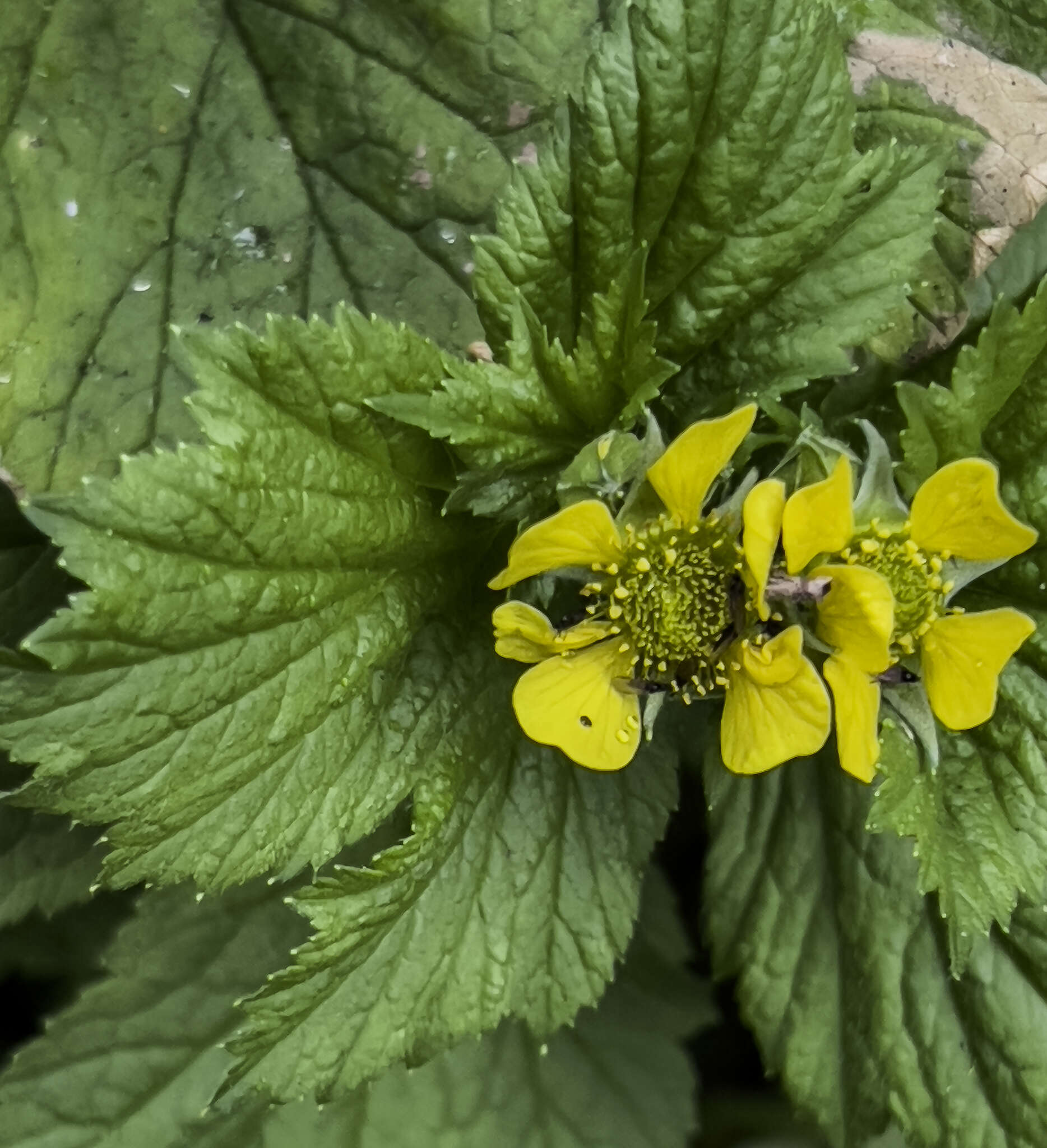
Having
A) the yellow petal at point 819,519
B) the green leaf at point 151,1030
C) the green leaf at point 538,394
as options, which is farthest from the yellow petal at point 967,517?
the green leaf at point 151,1030

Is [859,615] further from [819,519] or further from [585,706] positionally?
[585,706]

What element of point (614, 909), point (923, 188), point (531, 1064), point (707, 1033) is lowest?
point (707, 1033)

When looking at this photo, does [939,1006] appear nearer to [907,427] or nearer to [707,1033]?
[907,427]

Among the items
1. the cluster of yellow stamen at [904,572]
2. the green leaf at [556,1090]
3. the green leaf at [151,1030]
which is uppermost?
the cluster of yellow stamen at [904,572]

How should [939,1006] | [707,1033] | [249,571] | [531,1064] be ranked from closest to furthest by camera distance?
[249,571] → [939,1006] → [531,1064] → [707,1033]

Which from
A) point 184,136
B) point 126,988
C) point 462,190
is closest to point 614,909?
point 126,988

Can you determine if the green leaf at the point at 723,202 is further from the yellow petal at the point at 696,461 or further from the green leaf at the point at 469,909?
the green leaf at the point at 469,909
